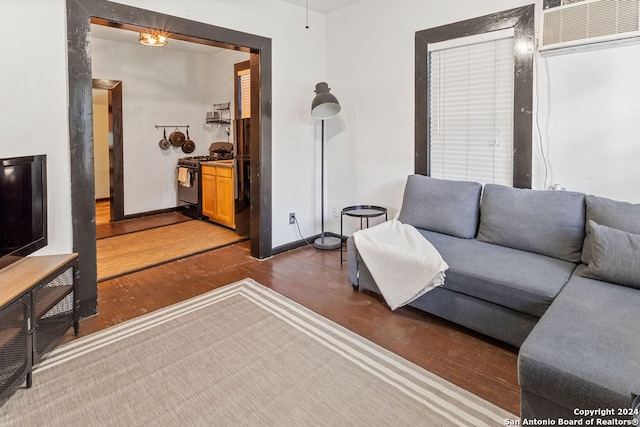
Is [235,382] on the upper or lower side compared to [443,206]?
lower

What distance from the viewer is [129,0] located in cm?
273

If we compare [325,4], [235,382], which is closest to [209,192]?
[325,4]

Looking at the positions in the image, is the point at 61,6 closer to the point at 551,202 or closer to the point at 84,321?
the point at 84,321

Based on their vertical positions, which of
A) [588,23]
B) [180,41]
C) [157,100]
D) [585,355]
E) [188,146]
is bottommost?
[585,355]

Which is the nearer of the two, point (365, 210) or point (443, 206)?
point (443, 206)

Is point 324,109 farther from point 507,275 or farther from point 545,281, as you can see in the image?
point 545,281

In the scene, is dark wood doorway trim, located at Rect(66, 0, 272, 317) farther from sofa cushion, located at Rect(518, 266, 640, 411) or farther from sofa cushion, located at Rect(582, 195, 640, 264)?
sofa cushion, located at Rect(582, 195, 640, 264)

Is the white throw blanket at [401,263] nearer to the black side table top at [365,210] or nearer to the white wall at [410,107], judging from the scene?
the black side table top at [365,210]

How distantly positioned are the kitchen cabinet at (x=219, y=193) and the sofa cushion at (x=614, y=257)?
12.8ft

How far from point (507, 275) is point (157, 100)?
5669 mm

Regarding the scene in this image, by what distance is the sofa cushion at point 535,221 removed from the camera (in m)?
2.45

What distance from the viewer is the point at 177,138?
6148 mm

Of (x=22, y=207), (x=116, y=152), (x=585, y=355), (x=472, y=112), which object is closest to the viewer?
(x=585, y=355)

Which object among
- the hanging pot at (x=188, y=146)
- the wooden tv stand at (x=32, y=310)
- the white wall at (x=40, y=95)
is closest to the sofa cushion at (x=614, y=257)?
the wooden tv stand at (x=32, y=310)
